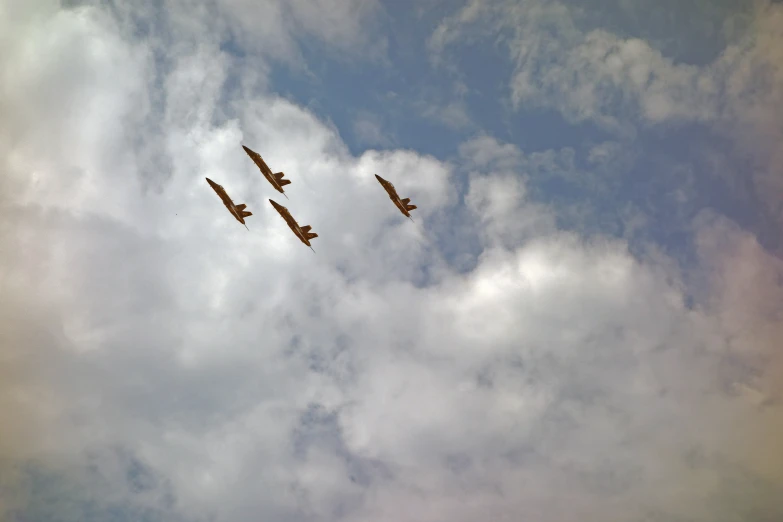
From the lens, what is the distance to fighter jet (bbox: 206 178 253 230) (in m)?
155

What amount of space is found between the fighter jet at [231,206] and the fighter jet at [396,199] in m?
38.2

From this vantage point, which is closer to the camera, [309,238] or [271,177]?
[271,177]

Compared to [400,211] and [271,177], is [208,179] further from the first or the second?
[400,211]

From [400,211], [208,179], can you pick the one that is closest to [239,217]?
[208,179]

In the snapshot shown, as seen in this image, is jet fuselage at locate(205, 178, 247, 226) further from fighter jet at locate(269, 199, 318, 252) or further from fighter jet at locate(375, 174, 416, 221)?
fighter jet at locate(375, 174, 416, 221)

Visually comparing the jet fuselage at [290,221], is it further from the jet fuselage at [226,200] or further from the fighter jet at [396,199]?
the fighter jet at [396,199]

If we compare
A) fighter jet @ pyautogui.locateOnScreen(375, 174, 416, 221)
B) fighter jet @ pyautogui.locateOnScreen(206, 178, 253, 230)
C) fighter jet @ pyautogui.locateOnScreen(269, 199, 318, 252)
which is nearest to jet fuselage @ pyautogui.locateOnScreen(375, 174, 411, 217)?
fighter jet @ pyautogui.locateOnScreen(375, 174, 416, 221)

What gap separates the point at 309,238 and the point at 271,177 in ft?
71.6

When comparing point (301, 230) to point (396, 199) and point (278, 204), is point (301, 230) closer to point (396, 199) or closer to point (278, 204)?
point (278, 204)

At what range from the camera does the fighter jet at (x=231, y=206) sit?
510ft

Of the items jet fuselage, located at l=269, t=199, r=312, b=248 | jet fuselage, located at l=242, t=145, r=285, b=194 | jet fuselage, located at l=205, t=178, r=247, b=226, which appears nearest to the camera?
jet fuselage, located at l=242, t=145, r=285, b=194

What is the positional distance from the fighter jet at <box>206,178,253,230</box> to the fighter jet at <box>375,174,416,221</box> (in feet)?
125

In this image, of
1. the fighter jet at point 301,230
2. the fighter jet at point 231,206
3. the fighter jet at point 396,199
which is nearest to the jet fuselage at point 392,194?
the fighter jet at point 396,199

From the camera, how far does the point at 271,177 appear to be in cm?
A: 15212
